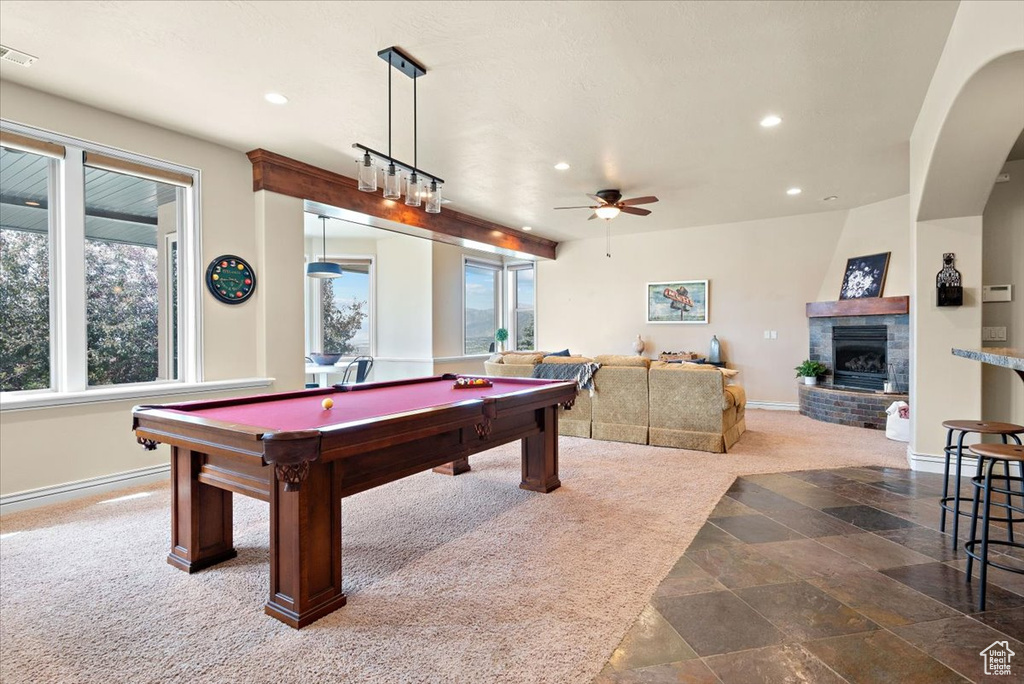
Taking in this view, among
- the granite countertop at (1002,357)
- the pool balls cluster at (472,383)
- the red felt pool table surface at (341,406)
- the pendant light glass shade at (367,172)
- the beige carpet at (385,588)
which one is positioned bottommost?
the beige carpet at (385,588)

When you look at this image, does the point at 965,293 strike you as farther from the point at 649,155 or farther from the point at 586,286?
the point at 586,286

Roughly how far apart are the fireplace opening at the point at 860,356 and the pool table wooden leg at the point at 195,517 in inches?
275

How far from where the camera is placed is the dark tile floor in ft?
5.55

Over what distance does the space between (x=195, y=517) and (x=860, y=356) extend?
23.7 feet

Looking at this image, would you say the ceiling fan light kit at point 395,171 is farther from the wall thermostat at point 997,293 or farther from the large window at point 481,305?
the large window at point 481,305

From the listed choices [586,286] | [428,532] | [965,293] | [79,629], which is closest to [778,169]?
[965,293]

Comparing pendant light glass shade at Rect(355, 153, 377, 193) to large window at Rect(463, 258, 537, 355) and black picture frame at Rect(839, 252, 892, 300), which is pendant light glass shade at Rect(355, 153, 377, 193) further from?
black picture frame at Rect(839, 252, 892, 300)

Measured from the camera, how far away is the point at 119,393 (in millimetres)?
3664

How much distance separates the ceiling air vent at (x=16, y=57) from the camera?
2777 millimetres

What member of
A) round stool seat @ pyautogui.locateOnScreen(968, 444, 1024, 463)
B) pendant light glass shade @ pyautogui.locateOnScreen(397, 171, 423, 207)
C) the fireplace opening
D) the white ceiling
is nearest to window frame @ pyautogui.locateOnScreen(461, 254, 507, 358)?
the white ceiling

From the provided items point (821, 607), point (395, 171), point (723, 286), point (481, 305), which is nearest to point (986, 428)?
point (821, 607)

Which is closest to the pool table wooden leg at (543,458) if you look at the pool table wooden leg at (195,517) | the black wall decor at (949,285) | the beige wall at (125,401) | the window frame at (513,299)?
the pool table wooden leg at (195,517)

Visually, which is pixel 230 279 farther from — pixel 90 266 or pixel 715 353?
pixel 715 353

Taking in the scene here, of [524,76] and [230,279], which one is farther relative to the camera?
[230,279]
